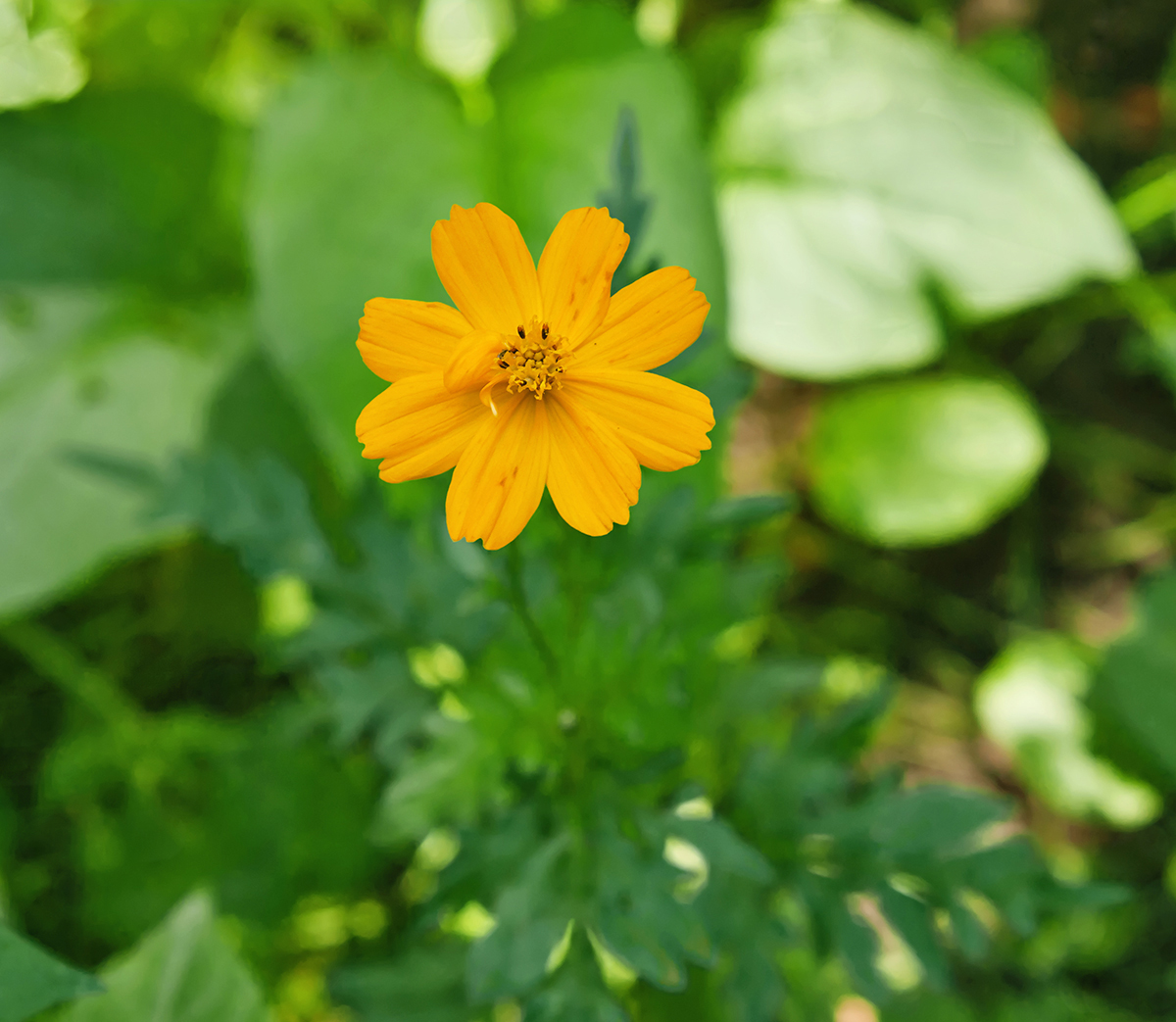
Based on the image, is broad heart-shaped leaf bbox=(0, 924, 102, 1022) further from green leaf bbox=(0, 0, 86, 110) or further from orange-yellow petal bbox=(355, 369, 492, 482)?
green leaf bbox=(0, 0, 86, 110)

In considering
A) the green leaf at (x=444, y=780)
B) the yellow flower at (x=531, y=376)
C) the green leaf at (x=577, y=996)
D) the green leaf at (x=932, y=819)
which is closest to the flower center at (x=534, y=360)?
the yellow flower at (x=531, y=376)

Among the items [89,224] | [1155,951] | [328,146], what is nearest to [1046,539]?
[1155,951]

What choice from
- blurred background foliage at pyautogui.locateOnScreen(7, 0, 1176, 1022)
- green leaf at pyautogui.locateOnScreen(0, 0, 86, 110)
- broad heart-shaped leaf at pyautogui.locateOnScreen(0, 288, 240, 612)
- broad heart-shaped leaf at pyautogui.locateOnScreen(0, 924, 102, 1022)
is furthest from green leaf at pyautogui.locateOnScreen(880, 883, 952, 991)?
green leaf at pyautogui.locateOnScreen(0, 0, 86, 110)

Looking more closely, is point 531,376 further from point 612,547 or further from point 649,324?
point 612,547

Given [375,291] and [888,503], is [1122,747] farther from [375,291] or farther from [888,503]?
[375,291]

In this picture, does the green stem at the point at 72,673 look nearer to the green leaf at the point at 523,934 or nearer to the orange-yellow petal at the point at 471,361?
the green leaf at the point at 523,934
